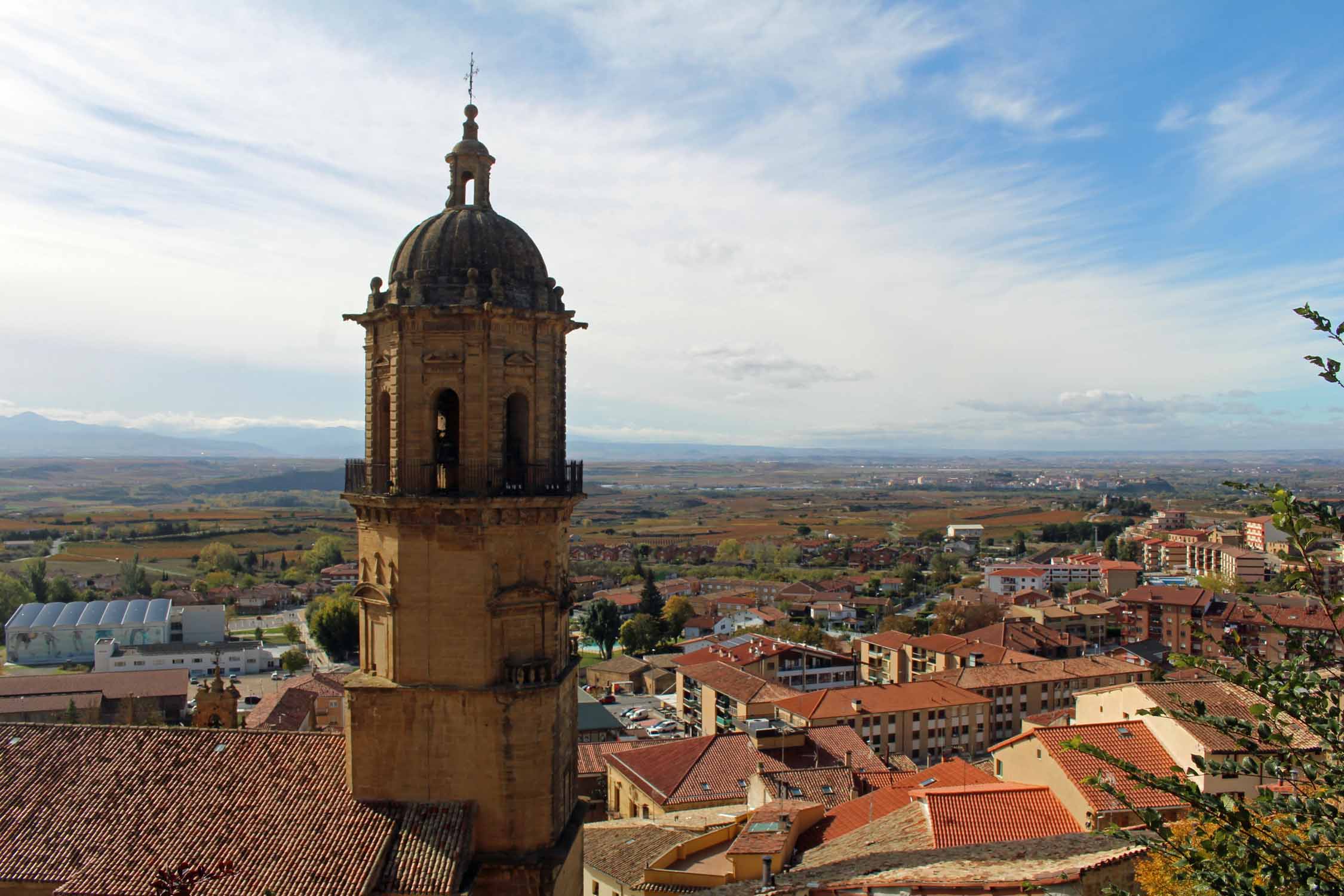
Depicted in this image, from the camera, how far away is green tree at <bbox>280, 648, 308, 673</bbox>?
219 ft

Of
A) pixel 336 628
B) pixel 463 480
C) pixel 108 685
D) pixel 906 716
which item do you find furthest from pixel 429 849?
pixel 336 628

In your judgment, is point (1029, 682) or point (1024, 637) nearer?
point (1029, 682)

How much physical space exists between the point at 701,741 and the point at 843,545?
11584 cm

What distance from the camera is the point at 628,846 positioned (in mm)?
22391

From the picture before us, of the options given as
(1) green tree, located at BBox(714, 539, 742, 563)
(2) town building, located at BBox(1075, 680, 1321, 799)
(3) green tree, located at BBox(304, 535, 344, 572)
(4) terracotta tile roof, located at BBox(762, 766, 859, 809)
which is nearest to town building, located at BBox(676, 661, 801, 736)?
(4) terracotta tile roof, located at BBox(762, 766, 859, 809)

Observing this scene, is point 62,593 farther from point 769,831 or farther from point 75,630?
point 769,831

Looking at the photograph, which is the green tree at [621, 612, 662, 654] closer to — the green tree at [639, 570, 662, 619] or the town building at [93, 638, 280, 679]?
the green tree at [639, 570, 662, 619]

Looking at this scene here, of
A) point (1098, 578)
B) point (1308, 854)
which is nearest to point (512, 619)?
point (1308, 854)

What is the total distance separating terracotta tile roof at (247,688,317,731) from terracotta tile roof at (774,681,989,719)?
2066 centimetres

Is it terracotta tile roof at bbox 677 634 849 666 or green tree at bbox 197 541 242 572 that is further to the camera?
green tree at bbox 197 541 242 572

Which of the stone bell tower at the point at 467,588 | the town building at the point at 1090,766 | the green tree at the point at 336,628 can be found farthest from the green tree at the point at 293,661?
the stone bell tower at the point at 467,588

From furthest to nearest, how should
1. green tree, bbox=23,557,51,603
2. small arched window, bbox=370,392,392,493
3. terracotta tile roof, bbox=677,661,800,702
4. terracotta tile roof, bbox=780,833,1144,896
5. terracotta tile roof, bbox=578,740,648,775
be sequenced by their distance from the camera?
green tree, bbox=23,557,51,603
terracotta tile roof, bbox=677,661,800,702
terracotta tile roof, bbox=578,740,648,775
small arched window, bbox=370,392,392,493
terracotta tile roof, bbox=780,833,1144,896

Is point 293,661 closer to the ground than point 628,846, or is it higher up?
closer to the ground

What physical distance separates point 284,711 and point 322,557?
84.0m
